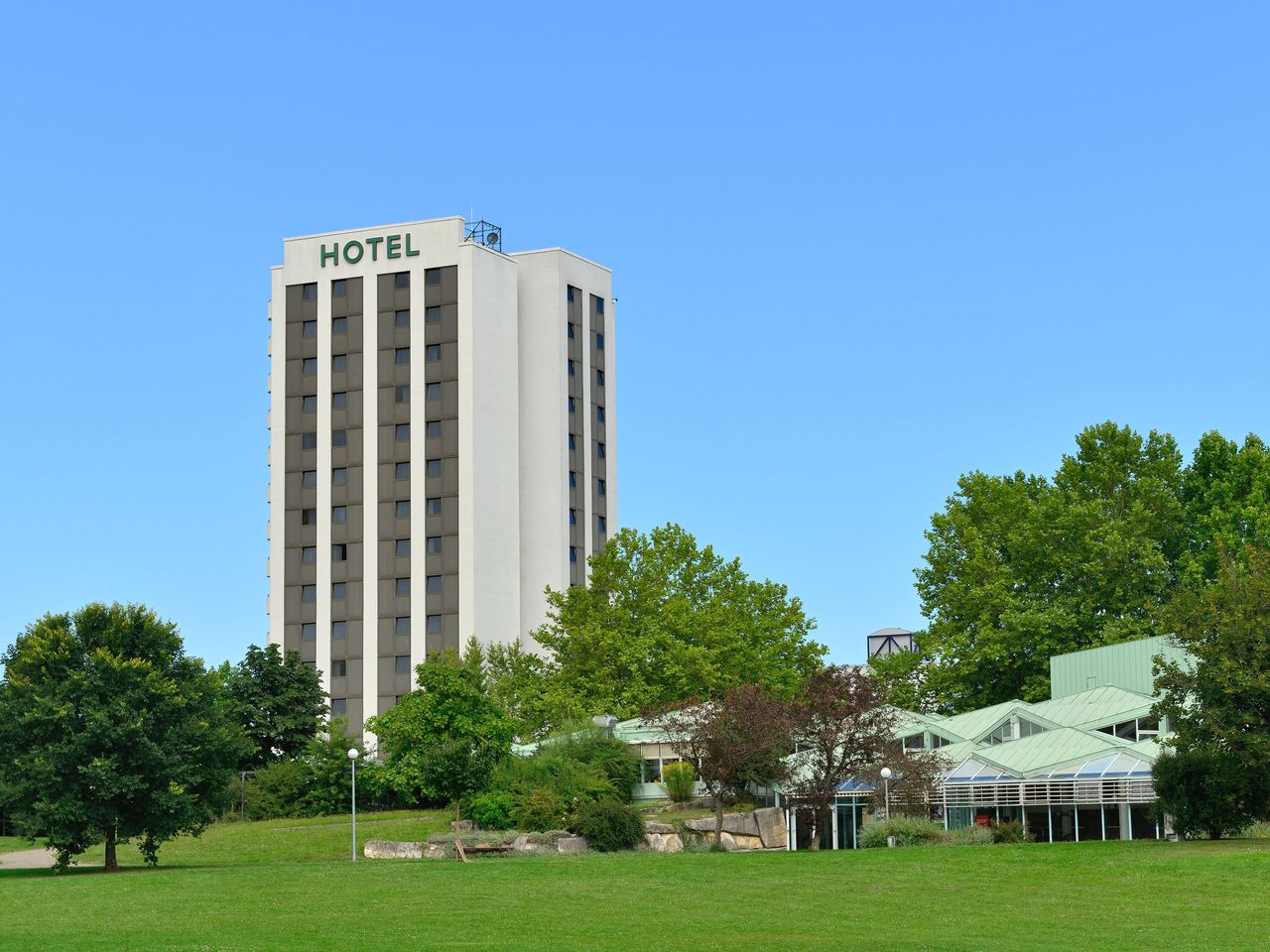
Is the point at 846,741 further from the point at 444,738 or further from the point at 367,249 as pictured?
the point at 367,249

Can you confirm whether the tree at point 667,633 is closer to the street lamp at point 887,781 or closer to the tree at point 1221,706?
the street lamp at point 887,781

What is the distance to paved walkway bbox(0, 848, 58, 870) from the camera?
63494mm

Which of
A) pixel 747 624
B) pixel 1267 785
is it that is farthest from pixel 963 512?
pixel 1267 785

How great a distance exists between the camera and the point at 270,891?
41625mm

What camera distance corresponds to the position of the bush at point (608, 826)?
58406 mm

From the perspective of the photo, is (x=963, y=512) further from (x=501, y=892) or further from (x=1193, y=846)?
(x=501, y=892)

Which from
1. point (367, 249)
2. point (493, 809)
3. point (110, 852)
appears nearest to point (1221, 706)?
point (493, 809)

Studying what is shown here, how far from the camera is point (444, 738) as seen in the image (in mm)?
56938

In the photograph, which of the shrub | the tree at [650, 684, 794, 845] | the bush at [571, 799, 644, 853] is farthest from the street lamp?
the shrub

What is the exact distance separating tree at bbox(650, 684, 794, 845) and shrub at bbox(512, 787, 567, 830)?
501 cm

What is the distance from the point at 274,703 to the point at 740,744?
41055 mm

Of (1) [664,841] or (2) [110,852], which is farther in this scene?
(1) [664,841]

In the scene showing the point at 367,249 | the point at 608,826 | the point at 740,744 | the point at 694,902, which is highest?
the point at 367,249

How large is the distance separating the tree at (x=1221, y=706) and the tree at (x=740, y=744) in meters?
13.3
